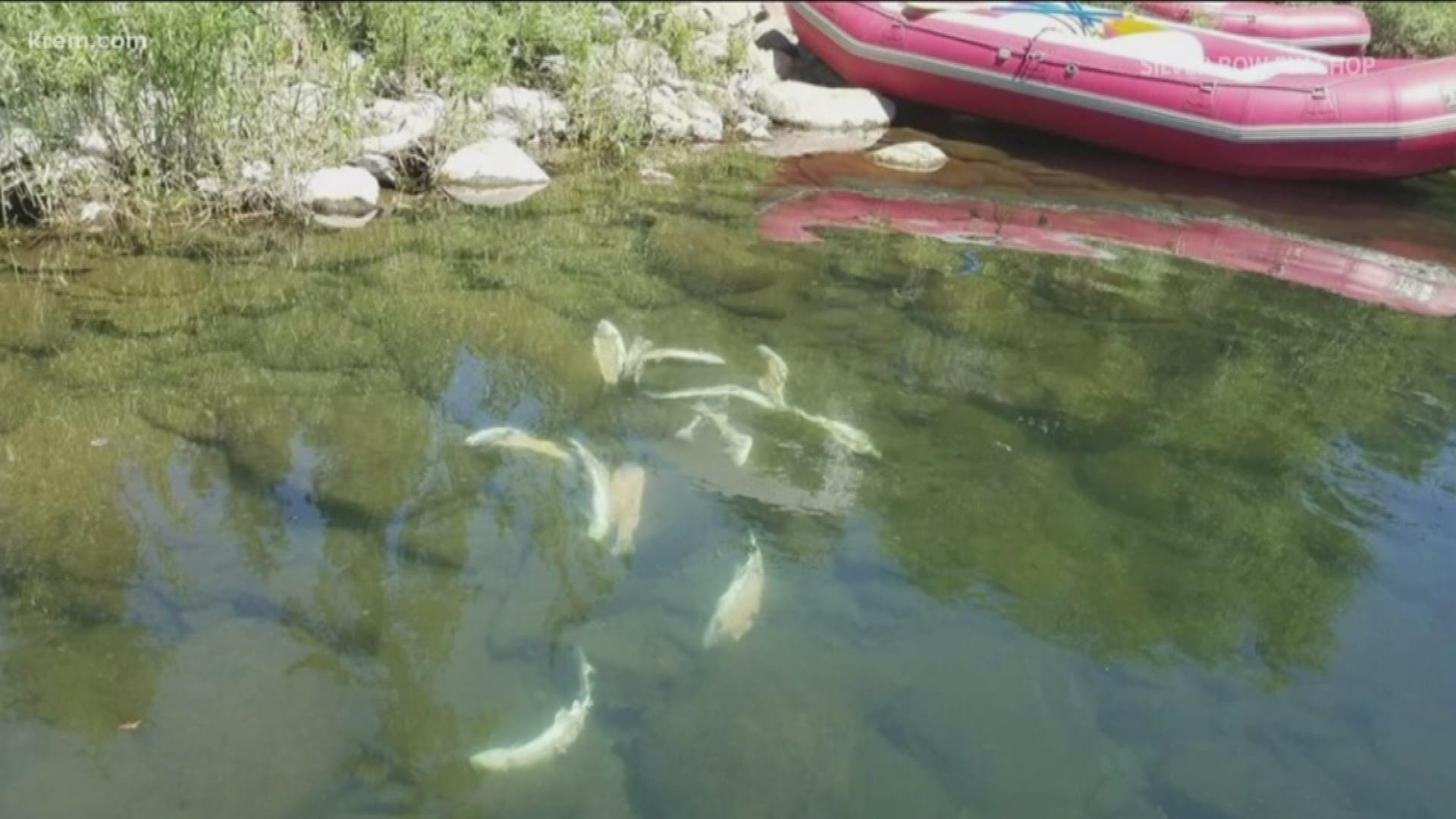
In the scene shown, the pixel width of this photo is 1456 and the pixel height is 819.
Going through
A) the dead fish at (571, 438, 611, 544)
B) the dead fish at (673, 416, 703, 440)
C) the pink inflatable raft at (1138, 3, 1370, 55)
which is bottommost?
the dead fish at (571, 438, 611, 544)

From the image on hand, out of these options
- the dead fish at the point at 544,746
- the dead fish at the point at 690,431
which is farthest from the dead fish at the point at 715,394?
the dead fish at the point at 544,746

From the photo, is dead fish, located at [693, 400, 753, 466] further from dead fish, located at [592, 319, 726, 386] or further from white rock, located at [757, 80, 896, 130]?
white rock, located at [757, 80, 896, 130]

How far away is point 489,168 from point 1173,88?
5.99 m

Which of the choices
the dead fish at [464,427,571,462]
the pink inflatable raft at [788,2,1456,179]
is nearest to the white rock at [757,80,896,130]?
the pink inflatable raft at [788,2,1456,179]

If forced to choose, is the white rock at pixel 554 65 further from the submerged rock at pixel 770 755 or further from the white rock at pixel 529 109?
the submerged rock at pixel 770 755

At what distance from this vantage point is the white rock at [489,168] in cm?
887

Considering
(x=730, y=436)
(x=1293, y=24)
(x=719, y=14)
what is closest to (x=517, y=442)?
(x=730, y=436)

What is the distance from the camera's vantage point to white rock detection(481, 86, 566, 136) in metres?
9.79

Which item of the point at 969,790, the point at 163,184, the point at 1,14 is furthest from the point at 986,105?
the point at 969,790

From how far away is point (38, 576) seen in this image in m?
4.27

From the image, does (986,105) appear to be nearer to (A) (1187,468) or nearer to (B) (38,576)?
(A) (1187,468)

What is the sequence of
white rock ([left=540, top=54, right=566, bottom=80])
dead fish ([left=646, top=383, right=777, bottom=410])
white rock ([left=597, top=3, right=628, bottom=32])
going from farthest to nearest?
1. white rock ([left=597, top=3, right=628, bottom=32])
2. white rock ([left=540, top=54, right=566, bottom=80])
3. dead fish ([left=646, top=383, right=777, bottom=410])

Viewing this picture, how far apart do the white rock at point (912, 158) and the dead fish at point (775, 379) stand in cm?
490

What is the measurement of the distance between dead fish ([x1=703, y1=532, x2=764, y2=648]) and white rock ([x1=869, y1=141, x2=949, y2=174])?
6873 millimetres
